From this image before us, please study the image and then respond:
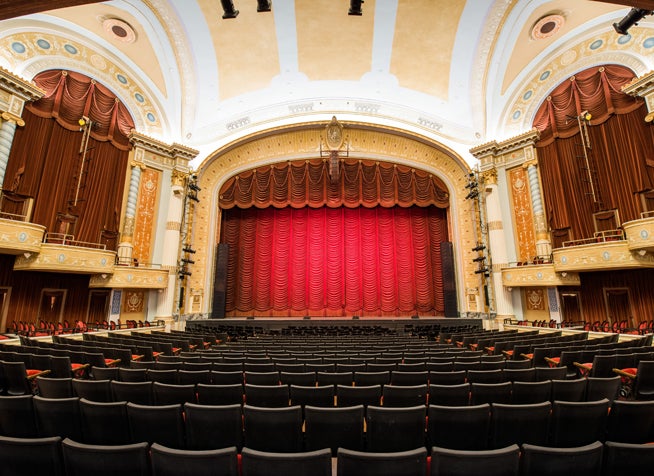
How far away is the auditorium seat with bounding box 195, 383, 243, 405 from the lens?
291cm

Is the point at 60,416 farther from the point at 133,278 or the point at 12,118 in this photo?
the point at 12,118

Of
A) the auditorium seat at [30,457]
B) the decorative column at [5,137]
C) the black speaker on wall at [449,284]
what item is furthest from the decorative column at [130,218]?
the black speaker on wall at [449,284]

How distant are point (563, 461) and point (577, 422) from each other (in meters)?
0.96

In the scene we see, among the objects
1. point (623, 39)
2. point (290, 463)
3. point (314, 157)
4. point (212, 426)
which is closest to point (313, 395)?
point (212, 426)

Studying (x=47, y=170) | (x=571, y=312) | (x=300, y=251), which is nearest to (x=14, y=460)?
(x=47, y=170)

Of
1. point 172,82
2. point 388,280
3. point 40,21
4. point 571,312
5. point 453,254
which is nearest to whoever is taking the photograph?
point 40,21

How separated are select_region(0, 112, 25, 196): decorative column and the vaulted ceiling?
1849 mm

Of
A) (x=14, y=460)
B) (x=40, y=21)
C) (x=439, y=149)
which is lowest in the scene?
(x=14, y=460)

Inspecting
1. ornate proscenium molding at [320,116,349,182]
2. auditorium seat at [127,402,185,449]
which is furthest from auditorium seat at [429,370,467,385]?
ornate proscenium molding at [320,116,349,182]

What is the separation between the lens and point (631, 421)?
2289mm

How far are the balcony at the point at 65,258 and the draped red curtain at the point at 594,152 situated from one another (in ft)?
56.6

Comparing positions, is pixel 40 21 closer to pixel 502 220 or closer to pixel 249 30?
pixel 249 30

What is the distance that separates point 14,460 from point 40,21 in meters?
15.9

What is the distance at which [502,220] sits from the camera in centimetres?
1455
